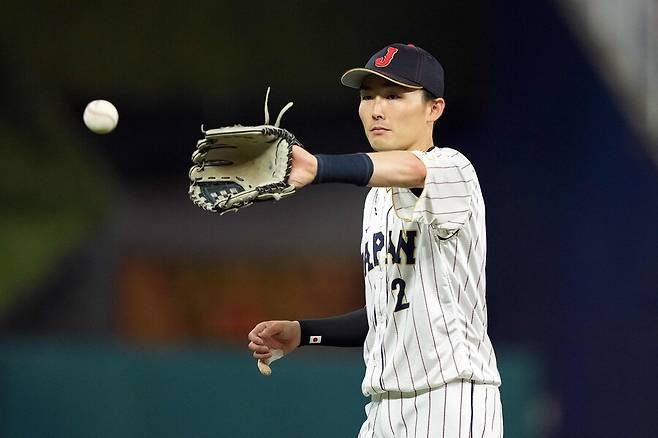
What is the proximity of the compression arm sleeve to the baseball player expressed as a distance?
27 cm

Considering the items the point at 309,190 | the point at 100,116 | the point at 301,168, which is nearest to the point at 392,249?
the point at 301,168

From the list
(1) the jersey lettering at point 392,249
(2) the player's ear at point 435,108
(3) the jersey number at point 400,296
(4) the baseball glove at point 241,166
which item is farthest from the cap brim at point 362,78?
(4) the baseball glove at point 241,166

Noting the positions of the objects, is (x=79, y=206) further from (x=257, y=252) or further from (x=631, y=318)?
(x=631, y=318)

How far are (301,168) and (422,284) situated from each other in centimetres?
75

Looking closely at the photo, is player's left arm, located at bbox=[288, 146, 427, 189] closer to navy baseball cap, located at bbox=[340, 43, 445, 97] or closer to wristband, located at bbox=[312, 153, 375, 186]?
wristband, located at bbox=[312, 153, 375, 186]

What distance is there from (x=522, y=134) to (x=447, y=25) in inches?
35.8

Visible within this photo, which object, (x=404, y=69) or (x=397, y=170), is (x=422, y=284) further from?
(x=404, y=69)

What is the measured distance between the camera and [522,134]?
270 inches

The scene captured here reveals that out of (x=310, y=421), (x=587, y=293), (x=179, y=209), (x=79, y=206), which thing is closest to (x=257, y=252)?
(x=179, y=209)

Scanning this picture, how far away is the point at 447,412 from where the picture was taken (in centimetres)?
304

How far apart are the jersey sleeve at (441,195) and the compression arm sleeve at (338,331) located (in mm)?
806

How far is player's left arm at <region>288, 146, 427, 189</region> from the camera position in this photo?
2.49 m

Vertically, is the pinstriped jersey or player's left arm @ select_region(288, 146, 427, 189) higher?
player's left arm @ select_region(288, 146, 427, 189)

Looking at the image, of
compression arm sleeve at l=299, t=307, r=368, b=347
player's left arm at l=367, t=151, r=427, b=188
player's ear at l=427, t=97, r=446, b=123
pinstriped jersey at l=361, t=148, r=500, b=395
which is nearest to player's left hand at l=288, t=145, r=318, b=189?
player's left arm at l=367, t=151, r=427, b=188
